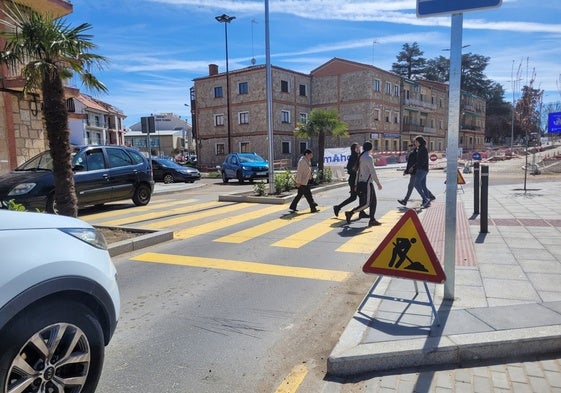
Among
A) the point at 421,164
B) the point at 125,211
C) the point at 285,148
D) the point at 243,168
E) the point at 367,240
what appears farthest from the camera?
the point at 285,148

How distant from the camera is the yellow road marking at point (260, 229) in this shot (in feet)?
25.8

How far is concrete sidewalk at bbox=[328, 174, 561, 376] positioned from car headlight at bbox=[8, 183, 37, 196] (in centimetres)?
811

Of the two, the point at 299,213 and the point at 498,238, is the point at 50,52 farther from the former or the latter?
the point at 498,238

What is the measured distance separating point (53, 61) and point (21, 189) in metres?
3.69

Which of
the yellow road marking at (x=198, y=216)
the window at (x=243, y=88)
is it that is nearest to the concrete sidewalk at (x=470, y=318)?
the yellow road marking at (x=198, y=216)

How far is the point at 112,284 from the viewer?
287 cm

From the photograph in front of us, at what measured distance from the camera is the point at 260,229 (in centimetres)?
883

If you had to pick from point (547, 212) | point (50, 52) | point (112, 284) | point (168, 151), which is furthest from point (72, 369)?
point (168, 151)

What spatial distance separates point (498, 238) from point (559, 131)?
13481 millimetres

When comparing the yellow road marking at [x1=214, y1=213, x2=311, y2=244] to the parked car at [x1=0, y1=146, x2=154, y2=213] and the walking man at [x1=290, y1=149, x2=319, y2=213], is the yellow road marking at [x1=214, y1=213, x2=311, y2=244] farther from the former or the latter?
the parked car at [x1=0, y1=146, x2=154, y2=213]

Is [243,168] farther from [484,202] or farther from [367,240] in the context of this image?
[484,202]

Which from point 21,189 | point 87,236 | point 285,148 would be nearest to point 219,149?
point 285,148

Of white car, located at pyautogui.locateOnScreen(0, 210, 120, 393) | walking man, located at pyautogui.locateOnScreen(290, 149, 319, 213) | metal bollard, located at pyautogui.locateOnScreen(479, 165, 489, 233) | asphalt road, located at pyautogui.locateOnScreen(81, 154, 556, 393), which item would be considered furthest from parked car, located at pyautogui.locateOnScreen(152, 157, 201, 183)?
white car, located at pyautogui.locateOnScreen(0, 210, 120, 393)

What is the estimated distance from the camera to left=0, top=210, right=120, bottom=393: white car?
86.7 inches
